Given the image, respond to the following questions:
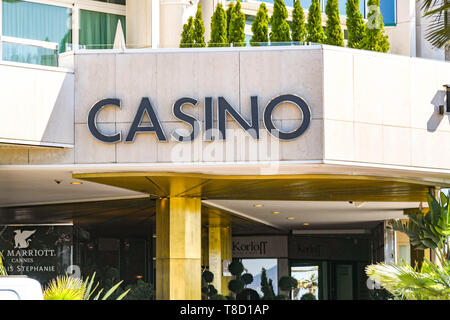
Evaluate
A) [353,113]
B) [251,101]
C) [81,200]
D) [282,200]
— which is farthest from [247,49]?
[81,200]

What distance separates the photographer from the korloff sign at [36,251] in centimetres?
2603

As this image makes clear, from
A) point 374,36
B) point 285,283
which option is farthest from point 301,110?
point 285,283

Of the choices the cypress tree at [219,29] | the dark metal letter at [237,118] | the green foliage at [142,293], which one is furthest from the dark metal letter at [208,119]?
the green foliage at [142,293]

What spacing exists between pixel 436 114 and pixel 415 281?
5664mm

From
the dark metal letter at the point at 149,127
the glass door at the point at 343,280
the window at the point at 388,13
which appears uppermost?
the window at the point at 388,13

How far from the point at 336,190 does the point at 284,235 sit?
17.9 meters

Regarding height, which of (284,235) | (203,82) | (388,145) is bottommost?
(284,235)

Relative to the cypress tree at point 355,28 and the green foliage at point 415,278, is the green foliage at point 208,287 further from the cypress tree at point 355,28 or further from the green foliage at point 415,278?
the green foliage at point 415,278

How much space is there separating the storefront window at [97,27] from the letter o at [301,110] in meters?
5.48

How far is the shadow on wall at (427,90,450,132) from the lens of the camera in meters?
17.1

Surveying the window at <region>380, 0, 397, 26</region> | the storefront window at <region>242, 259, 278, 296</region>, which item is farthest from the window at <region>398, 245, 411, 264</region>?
the storefront window at <region>242, 259, 278, 296</region>

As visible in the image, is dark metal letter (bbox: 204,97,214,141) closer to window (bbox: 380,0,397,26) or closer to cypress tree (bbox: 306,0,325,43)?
cypress tree (bbox: 306,0,325,43)

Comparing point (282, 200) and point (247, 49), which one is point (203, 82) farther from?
point (282, 200)
